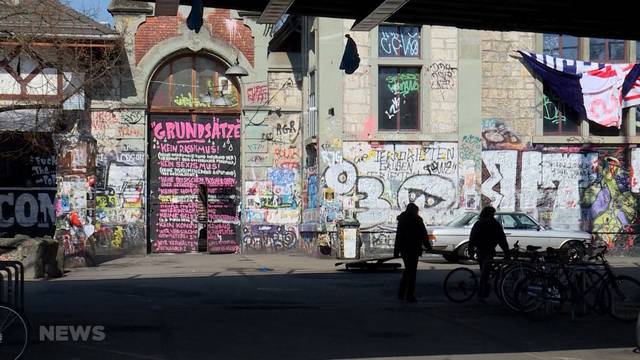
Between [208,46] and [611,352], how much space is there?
23861 mm

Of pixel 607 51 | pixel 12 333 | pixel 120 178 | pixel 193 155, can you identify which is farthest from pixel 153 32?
pixel 12 333

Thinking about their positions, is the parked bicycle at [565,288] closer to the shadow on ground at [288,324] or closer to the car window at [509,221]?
the shadow on ground at [288,324]

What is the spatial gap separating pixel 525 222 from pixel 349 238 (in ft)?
17.4

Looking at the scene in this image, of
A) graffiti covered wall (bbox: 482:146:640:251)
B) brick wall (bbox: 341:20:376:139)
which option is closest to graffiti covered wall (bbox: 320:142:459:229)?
brick wall (bbox: 341:20:376:139)

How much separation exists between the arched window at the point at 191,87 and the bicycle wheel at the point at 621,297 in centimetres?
2122

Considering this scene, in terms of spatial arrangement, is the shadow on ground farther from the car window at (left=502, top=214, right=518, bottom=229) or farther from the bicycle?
the car window at (left=502, top=214, right=518, bottom=229)

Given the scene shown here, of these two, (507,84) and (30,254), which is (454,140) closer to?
(507,84)

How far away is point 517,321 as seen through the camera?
13.7 metres

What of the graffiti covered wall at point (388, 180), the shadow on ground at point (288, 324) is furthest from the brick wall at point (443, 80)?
the shadow on ground at point (288, 324)

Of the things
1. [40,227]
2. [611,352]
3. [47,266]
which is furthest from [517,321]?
[40,227]

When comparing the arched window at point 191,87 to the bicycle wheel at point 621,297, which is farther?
the arched window at point 191,87

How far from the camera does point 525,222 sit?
87.5 feet

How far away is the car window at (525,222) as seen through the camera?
2653 centimetres

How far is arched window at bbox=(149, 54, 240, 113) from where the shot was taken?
32.7 m
